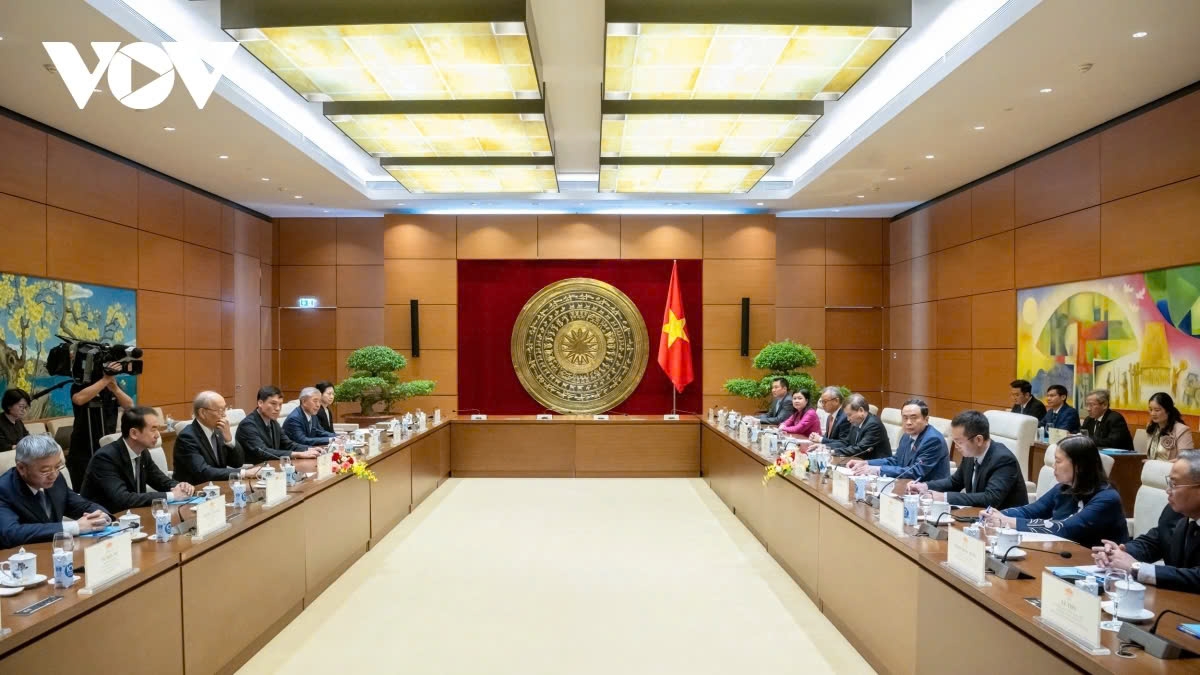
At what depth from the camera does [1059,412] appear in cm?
607

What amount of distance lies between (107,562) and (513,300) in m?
7.48

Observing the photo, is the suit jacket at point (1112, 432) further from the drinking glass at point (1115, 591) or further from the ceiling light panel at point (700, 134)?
the drinking glass at point (1115, 591)

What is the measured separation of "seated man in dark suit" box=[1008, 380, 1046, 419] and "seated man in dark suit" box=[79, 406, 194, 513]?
6532 millimetres

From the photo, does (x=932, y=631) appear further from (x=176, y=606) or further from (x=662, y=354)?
(x=662, y=354)

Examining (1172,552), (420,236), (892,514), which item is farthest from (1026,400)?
(420,236)

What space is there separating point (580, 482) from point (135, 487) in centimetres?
451

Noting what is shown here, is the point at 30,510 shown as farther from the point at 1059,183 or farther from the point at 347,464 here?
the point at 1059,183

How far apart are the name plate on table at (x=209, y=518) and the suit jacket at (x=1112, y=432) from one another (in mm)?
5757

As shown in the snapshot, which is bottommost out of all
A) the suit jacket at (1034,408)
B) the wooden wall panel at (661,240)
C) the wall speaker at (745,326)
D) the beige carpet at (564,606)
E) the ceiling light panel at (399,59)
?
the beige carpet at (564,606)

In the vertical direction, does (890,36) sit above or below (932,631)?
above

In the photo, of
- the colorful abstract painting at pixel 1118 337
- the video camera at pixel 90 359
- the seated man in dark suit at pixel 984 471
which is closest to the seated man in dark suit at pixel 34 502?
the video camera at pixel 90 359

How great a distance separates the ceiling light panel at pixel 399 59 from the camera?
4.28m

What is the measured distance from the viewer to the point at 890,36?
14.3 ft

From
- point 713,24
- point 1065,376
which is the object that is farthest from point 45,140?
point 1065,376
